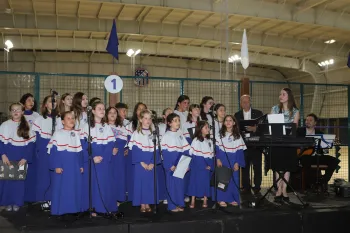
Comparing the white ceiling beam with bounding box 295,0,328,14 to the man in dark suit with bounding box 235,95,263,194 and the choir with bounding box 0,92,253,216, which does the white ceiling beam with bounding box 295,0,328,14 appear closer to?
the man in dark suit with bounding box 235,95,263,194

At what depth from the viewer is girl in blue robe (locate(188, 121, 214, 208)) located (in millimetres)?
6387

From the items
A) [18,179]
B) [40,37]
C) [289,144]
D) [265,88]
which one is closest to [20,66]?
[40,37]

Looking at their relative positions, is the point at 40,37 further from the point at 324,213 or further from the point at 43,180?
the point at 324,213

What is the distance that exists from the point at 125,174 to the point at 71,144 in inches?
55.6

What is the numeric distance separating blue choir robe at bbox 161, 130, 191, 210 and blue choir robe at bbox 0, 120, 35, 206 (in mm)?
2152

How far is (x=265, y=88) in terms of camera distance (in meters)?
10.5

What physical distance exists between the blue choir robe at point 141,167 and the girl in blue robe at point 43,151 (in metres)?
1.47

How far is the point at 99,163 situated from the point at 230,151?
211cm

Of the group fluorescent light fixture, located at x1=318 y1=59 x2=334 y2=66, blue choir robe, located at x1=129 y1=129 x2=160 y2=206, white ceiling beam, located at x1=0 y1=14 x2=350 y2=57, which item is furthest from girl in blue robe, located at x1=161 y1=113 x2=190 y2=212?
fluorescent light fixture, located at x1=318 y1=59 x2=334 y2=66

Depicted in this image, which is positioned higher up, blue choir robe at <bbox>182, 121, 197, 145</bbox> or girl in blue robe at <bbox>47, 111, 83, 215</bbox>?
blue choir robe at <bbox>182, 121, 197, 145</bbox>

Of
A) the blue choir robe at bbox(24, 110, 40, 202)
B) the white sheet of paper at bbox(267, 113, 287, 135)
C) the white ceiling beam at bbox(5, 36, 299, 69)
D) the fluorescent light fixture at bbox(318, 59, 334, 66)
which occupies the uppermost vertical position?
the white ceiling beam at bbox(5, 36, 299, 69)

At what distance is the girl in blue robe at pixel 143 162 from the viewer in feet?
19.5

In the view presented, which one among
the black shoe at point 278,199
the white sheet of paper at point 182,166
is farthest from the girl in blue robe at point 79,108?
the black shoe at point 278,199

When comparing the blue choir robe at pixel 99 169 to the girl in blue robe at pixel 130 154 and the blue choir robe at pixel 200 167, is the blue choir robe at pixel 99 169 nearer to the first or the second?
the girl in blue robe at pixel 130 154
